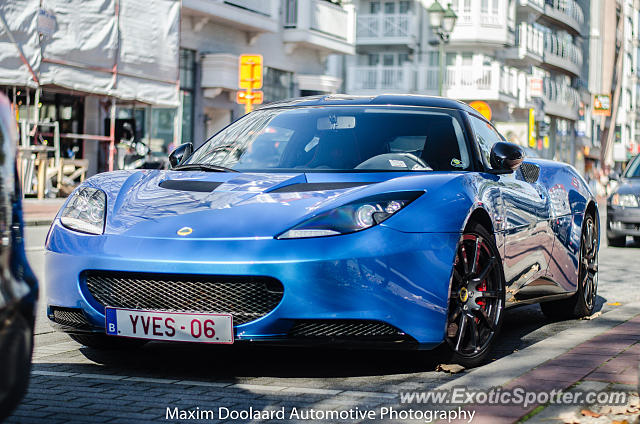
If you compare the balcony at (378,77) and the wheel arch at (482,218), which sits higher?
the balcony at (378,77)

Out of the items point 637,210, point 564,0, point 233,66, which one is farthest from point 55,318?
point 564,0

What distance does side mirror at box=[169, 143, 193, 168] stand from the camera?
6426 mm

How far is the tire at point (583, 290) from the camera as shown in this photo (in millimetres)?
7344

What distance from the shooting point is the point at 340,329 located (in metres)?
4.65

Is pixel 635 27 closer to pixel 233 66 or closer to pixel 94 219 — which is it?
A: pixel 233 66

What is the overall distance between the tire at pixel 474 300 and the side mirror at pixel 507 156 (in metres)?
0.68

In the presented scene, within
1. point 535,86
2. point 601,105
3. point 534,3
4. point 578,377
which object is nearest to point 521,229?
point 578,377

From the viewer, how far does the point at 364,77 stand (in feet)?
169

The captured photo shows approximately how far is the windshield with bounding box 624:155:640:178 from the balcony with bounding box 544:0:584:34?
43.6m

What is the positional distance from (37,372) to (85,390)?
552 millimetres

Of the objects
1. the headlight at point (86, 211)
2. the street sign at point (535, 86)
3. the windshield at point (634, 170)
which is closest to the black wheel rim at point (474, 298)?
the headlight at point (86, 211)

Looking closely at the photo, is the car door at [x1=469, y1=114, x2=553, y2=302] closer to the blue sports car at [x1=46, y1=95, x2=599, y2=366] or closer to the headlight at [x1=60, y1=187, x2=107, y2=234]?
the blue sports car at [x1=46, y1=95, x2=599, y2=366]

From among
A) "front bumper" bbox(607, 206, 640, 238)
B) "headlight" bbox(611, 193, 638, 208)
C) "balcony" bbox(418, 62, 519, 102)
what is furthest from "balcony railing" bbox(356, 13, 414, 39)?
"front bumper" bbox(607, 206, 640, 238)

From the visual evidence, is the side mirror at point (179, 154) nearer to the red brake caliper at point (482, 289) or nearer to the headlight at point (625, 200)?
the red brake caliper at point (482, 289)
